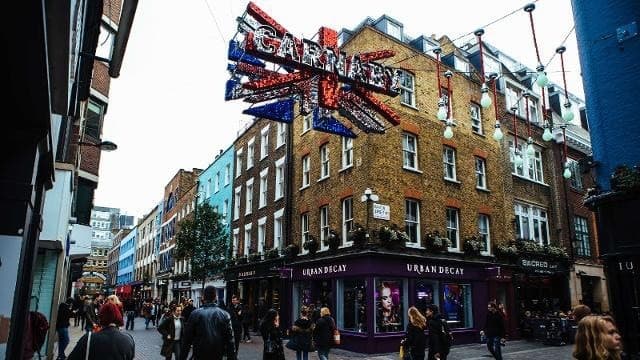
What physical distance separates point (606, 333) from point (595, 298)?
26.3 metres

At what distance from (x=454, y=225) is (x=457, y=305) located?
137 inches

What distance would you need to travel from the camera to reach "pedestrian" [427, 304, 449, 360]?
989 cm

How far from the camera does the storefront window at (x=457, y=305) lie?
62.6 feet

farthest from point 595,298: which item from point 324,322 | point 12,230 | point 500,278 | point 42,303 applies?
point 12,230

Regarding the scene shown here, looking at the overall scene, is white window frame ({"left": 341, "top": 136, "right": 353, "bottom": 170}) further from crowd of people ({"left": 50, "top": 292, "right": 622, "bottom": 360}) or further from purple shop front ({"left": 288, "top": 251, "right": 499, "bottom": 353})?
crowd of people ({"left": 50, "top": 292, "right": 622, "bottom": 360})

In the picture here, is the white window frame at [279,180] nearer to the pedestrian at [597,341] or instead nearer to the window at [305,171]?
the window at [305,171]

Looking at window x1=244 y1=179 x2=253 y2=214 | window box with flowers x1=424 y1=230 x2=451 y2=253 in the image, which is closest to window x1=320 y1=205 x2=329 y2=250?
A: window box with flowers x1=424 y1=230 x2=451 y2=253

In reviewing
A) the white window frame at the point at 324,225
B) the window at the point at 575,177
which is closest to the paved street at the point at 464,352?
the white window frame at the point at 324,225

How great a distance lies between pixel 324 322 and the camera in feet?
35.5

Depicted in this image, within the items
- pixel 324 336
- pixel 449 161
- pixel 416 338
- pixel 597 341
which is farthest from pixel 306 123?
pixel 597 341

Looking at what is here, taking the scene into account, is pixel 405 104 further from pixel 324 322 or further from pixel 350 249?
pixel 324 322

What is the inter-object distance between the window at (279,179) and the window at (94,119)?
906 centimetres

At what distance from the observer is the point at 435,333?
33.5 feet

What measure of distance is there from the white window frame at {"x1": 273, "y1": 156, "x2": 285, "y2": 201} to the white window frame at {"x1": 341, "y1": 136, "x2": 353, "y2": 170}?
5.84 meters
